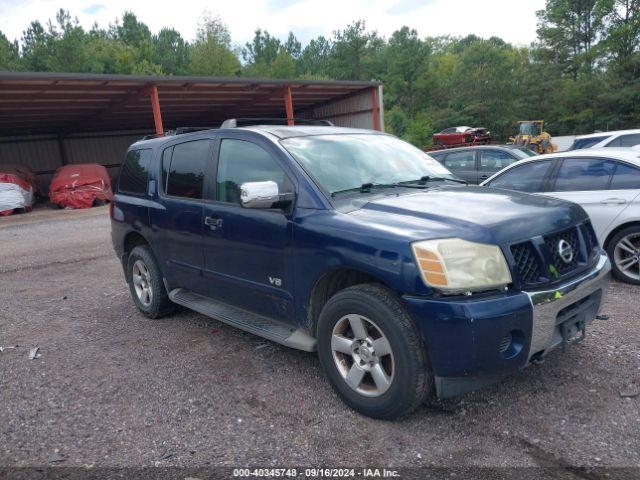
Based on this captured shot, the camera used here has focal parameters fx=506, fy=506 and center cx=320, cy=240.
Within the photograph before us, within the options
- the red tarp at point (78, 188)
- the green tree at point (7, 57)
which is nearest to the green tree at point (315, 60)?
the green tree at point (7, 57)

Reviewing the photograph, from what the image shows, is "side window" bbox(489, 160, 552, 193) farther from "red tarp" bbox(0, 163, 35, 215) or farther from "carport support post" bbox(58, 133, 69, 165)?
"carport support post" bbox(58, 133, 69, 165)

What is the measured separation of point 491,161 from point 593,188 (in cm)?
566

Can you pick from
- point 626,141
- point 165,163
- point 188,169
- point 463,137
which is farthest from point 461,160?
point 463,137

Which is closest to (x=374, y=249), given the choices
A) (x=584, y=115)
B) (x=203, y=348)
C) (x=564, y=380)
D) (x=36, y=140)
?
(x=564, y=380)

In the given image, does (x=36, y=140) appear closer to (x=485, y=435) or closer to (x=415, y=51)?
(x=485, y=435)

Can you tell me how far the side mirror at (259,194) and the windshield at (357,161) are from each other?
1.16 ft

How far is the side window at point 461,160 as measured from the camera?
1165cm

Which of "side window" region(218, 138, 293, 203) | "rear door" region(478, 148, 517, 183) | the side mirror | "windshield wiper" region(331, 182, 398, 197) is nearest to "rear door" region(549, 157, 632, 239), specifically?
"windshield wiper" region(331, 182, 398, 197)

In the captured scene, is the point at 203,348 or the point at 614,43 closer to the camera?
the point at 203,348

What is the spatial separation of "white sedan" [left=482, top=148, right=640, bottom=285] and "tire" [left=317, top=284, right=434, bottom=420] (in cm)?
375

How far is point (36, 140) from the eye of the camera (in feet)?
88.1

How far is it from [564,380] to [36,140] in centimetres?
2941

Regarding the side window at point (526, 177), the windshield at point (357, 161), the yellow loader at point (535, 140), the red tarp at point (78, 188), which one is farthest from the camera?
the yellow loader at point (535, 140)

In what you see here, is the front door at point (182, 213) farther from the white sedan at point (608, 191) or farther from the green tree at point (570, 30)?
the green tree at point (570, 30)
